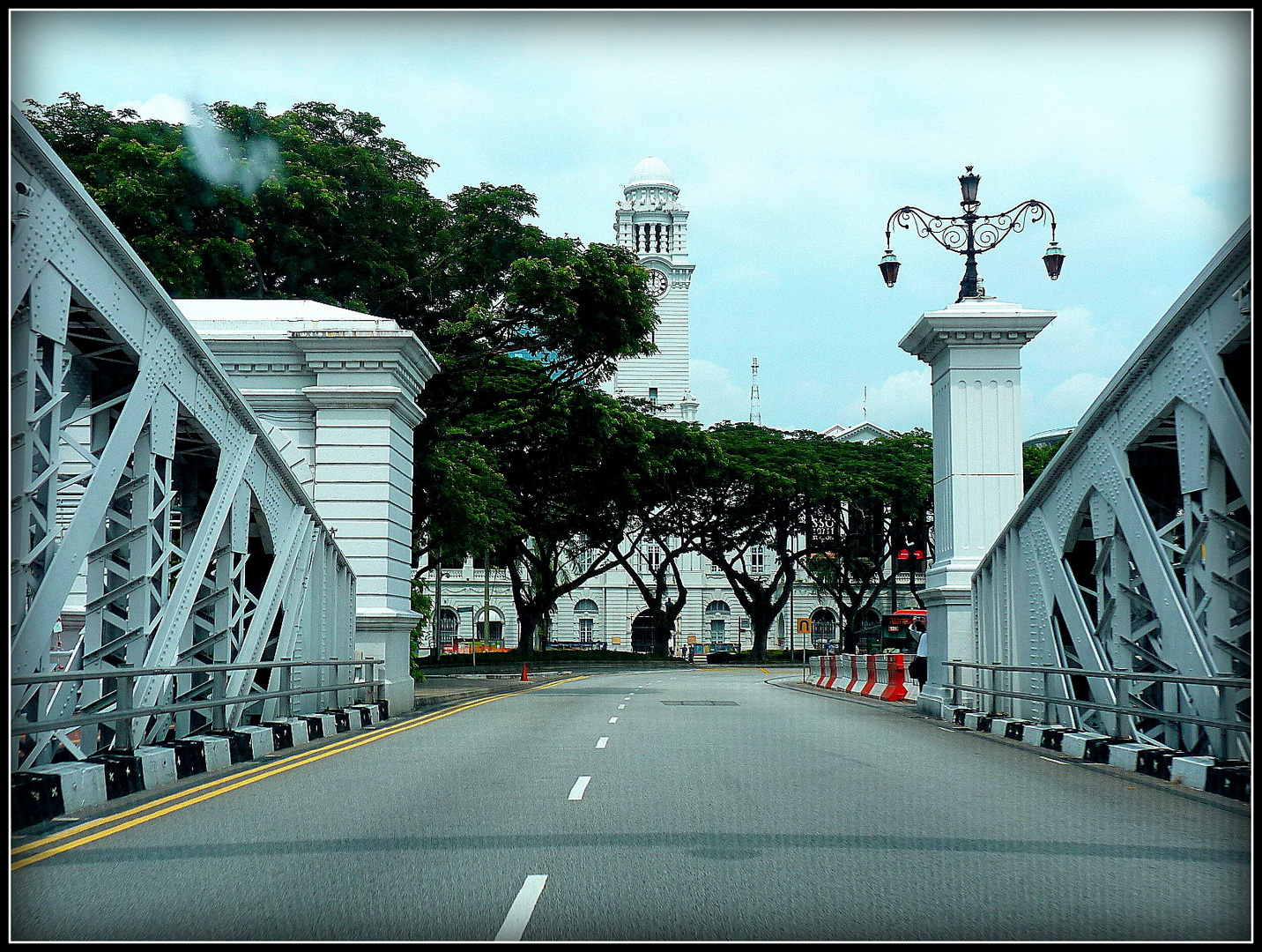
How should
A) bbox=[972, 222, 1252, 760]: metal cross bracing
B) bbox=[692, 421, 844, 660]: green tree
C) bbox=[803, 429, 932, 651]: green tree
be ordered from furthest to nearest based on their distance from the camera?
1. bbox=[803, 429, 932, 651]: green tree
2. bbox=[692, 421, 844, 660]: green tree
3. bbox=[972, 222, 1252, 760]: metal cross bracing

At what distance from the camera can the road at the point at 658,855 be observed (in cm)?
642

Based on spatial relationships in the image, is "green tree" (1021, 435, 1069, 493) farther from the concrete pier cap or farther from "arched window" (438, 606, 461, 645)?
"arched window" (438, 606, 461, 645)

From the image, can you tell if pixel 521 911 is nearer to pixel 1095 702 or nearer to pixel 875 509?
pixel 1095 702

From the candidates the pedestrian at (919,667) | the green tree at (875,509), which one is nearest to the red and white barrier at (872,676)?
the pedestrian at (919,667)

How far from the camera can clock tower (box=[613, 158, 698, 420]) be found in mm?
97750

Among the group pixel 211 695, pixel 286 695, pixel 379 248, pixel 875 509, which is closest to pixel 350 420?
pixel 286 695

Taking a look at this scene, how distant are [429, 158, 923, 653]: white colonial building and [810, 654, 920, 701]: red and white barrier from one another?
53443 millimetres

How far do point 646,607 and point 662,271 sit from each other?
2449 cm

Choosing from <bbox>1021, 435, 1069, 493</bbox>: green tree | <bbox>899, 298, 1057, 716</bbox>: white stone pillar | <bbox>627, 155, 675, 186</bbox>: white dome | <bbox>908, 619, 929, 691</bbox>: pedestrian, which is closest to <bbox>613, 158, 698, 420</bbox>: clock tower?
<bbox>627, 155, 675, 186</bbox>: white dome

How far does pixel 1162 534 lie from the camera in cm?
1313

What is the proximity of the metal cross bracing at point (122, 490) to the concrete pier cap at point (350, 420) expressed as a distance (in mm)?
5160

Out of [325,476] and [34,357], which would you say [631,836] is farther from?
[325,476]

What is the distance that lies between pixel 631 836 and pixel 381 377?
1616cm

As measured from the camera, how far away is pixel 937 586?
70.8ft
